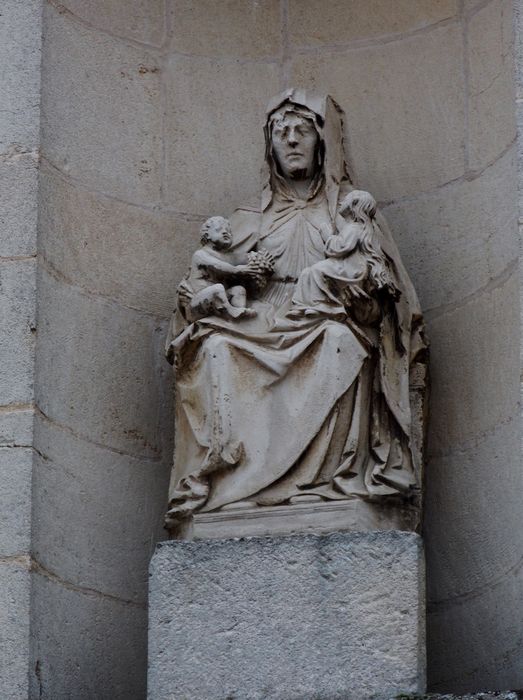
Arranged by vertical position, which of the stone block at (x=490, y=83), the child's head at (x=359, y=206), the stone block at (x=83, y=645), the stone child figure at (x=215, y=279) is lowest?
the stone block at (x=83, y=645)

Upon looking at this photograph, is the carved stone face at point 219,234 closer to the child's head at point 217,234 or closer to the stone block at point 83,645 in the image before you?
the child's head at point 217,234

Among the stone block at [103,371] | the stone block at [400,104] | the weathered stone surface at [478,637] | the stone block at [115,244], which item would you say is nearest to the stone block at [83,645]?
the stone block at [103,371]

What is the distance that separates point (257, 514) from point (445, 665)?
0.99m

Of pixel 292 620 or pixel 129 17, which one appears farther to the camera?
pixel 129 17

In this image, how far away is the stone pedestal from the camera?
6977 millimetres

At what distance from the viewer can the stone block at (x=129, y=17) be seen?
8.59 meters

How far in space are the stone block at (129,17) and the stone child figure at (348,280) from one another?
1.52m

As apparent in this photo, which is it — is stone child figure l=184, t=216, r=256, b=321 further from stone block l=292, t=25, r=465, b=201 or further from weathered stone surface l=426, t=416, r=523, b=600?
weathered stone surface l=426, t=416, r=523, b=600

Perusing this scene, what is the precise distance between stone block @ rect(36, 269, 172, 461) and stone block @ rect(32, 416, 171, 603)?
0.07 m

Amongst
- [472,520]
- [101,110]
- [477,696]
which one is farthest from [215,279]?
[477,696]

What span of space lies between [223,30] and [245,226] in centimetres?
117

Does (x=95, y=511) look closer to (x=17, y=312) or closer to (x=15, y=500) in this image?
(x=15, y=500)

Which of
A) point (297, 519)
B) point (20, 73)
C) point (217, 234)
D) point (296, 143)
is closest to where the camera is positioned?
point (297, 519)

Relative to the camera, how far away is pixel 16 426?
25.0 ft
